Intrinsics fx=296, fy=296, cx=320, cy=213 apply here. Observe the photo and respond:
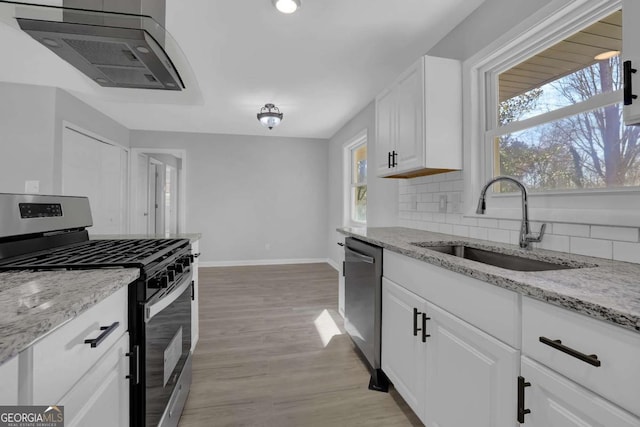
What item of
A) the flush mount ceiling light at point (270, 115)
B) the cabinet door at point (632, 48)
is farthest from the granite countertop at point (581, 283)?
the flush mount ceiling light at point (270, 115)

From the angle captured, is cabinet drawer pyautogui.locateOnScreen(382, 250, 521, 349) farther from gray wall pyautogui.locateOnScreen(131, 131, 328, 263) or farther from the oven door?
gray wall pyautogui.locateOnScreen(131, 131, 328, 263)

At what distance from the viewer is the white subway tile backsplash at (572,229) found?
1.35 meters

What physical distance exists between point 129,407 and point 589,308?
4.39 feet

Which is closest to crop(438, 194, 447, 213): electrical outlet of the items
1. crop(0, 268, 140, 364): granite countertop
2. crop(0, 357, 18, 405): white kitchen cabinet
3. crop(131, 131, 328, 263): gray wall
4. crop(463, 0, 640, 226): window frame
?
crop(463, 0, 640, 226): window frame

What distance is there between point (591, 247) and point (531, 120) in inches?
30.3

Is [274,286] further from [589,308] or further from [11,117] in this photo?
[589,308]

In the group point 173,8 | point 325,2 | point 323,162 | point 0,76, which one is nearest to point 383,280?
point 325,2

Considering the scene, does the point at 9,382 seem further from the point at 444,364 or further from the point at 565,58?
the point at 565,58

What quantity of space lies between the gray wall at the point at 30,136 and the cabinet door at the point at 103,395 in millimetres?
3275

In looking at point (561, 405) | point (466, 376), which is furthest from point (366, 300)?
point (561, 405)

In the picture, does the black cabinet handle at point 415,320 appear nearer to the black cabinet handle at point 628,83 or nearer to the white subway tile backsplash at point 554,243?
the white subway tile backsplash at point 554,243

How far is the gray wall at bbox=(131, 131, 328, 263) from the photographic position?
17.7ft

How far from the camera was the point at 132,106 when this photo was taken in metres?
4.01

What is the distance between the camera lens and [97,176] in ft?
13.7
